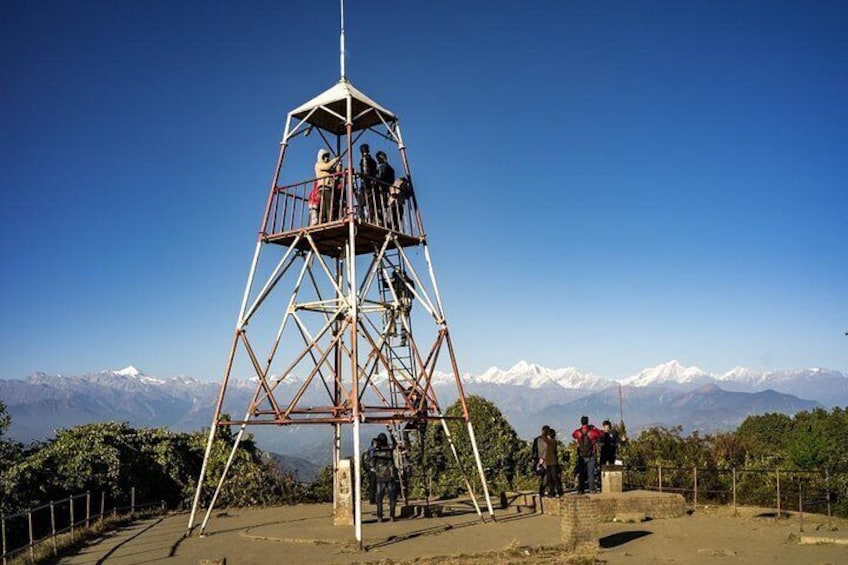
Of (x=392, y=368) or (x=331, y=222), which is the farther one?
(x=392, y=368)

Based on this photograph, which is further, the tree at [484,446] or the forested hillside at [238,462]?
the tree at [484,446]

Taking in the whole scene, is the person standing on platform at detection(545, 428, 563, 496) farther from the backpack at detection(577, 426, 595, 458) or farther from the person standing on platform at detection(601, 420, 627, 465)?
the person standing on platform at detection(601, 420, 627, 465)

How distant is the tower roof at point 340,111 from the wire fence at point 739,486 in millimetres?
14722

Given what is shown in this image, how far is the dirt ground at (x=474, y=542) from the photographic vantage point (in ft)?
53.6

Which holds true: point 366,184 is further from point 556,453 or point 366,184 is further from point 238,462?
point 238,462

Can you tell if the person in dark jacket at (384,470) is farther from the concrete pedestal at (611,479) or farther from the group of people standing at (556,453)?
the concrete pedestal at (611,479)

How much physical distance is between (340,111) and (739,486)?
64.9ft

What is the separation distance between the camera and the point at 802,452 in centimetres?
4684

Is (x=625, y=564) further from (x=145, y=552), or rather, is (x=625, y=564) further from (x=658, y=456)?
(x=658, y=456)

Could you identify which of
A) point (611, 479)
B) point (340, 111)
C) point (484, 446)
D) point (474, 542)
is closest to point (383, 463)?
point (474, 542)

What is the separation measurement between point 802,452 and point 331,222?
37.7 meters

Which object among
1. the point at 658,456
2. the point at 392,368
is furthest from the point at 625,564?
the point at 658,456

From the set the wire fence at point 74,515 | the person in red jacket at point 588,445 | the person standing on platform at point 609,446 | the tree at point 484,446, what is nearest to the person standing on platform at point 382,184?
the person in red jacket at point 588,445

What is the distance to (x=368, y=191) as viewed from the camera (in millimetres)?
22656
